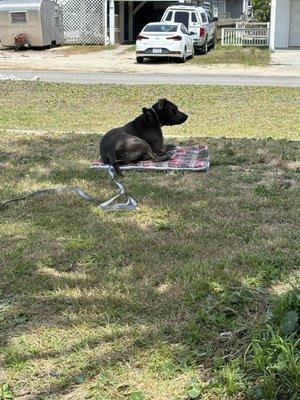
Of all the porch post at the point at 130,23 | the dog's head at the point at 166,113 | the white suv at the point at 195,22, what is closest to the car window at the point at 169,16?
the white suv at the point at 195,22

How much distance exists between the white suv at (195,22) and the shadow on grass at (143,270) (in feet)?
66.9

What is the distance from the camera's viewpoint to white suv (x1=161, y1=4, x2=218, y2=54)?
25609 millimetres

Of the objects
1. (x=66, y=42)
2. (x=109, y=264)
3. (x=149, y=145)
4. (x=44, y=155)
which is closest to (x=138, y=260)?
(x=109, y=264)

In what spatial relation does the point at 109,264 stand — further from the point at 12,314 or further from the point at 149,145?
the point at 149,145

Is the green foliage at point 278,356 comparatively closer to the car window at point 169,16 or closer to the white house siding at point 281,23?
the car window at point 169,16

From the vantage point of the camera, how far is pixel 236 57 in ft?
82.4

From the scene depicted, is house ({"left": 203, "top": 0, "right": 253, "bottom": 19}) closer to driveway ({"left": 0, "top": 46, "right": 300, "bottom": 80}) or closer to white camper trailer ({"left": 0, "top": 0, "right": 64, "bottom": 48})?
white camper trailer ({"left": 0, "top": 0, "right": 64, "bottom": 48})

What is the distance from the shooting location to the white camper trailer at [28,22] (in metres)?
27.4

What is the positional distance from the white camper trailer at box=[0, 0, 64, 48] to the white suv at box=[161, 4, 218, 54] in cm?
558

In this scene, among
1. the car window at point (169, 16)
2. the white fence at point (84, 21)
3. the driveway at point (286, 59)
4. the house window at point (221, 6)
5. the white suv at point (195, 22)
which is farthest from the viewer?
the house window at point (221, 6)

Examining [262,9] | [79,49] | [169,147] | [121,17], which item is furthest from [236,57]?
[169,147]

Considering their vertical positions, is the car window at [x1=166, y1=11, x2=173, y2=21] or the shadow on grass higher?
the car window at [x1=166, y1=11, x2=173, y2=21]

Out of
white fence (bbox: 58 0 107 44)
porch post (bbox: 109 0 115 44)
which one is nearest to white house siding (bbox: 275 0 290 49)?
porch post (bbox: 109 0 115 44)

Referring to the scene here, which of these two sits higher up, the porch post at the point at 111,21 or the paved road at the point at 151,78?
the porch post at the point at 111,21
